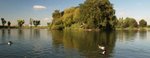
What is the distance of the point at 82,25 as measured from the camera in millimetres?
141625

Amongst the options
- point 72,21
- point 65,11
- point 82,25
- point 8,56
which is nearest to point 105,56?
point 8,56

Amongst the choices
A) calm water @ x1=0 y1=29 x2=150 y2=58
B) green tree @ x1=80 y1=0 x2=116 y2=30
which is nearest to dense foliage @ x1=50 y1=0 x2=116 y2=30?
green tree @ x1=80 y1=0 x2=116 y2=30

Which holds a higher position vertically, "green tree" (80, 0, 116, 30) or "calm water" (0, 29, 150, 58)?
"green tree" (80, 0, 116, 30)

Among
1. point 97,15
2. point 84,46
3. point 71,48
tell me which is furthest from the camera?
point 97,15

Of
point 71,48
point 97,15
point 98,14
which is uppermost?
point 98,14

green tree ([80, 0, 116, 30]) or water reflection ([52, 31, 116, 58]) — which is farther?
green tree ([80, 0, 116, 30])

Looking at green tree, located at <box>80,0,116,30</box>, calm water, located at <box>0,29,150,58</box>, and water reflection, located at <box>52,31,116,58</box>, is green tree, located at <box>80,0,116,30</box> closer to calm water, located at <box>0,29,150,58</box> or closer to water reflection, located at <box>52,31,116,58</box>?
water reflection, located at <box>52,31,116,58</box>

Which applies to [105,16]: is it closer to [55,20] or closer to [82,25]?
[82,25]

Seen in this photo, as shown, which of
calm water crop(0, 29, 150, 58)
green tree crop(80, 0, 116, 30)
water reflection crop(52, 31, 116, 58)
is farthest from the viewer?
green tree crop(80, 0, 116, 30)

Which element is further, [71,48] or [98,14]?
[98,14]

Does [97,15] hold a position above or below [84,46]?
above

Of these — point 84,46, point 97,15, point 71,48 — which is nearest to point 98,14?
point 97,15

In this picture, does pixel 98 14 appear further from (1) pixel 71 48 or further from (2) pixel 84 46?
(1) pixel 71 48

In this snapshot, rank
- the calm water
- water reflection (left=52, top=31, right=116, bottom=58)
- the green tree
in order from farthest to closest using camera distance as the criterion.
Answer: the green tree
water reflection (left=52, top=31, right=116, bottom=58)
the calm water
